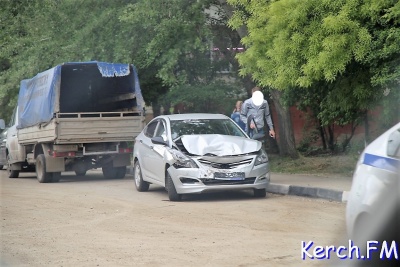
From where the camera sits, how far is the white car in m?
6.14

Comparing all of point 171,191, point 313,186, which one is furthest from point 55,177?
point 313,186

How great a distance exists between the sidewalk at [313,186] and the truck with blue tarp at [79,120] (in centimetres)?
435

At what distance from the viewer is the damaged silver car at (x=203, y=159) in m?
14.8

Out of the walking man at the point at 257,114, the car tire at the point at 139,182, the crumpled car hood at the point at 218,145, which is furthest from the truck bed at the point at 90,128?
the crumpled car hood at the point at 218,145

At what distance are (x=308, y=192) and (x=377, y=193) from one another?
9.11m

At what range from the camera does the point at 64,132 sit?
2017 centimetres

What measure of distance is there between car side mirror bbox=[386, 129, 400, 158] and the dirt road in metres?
2.19

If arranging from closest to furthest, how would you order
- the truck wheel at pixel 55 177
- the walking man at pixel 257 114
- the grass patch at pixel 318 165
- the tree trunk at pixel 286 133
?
the walking man at pixel 257 114, the grass patch at pixel 318 165, the truck wheel at pixel 55 177, the tree trunk at pixel 286 133

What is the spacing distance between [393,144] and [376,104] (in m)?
10.3

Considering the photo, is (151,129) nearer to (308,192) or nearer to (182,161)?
(182,161)

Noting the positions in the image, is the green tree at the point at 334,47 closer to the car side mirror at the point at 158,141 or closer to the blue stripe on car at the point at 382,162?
the car side mirror at the point at 158,141

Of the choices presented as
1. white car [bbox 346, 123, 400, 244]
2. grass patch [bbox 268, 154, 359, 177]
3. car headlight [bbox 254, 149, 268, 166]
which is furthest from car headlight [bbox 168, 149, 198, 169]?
white car [bbox 346, 123, 400, 244]

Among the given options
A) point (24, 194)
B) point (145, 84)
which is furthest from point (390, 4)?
point (145, 84)

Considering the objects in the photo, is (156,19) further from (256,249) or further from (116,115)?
(256,249)
